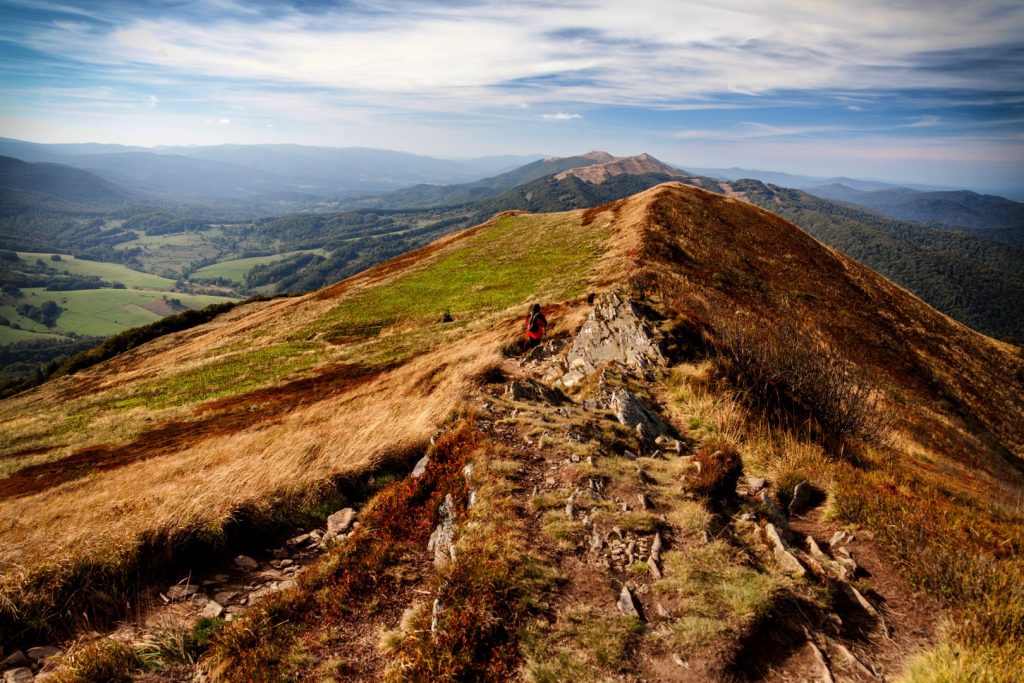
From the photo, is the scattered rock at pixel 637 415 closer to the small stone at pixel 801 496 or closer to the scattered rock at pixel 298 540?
the small stone at pixel 801 496

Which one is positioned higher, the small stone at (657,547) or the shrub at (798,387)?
the shrub at (798,387)

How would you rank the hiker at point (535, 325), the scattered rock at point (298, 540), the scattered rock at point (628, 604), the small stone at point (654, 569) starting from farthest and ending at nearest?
1. the hiker at point (535, 325)
2. the scattered rock at point (298, 540)
3. the small stone at point (654, 569)
4. the scattered rock at point (628, 604)

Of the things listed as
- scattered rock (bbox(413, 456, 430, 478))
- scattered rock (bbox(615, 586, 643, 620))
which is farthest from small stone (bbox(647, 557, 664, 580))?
scattered rock (bbox(413, 456, 430, 478))

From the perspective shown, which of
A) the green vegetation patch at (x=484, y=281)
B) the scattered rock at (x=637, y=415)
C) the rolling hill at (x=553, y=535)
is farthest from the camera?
the green vegetation patch at (x=484, y=281)

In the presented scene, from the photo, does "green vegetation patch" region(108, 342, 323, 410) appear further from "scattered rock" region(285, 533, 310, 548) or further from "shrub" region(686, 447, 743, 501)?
"shrub" region(686, 447, 743, 501)

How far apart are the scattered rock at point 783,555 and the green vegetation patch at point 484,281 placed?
24304mm

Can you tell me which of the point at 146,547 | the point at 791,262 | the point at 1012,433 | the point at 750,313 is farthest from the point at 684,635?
the point at 791,262

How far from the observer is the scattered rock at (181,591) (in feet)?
25.4

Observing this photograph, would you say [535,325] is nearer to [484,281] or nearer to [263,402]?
[263,402]

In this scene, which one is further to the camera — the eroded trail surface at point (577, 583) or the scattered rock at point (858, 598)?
the scattered rock at point (858, 598)

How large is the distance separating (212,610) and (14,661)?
8.11 feet

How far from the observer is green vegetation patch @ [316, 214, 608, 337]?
35.8 metres

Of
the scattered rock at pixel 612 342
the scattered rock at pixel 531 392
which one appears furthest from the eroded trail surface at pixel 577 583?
the scattered rock at pixel 612 342

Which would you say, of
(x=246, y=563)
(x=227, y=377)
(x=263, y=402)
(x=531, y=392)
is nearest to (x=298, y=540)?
(x=246, y=563)
